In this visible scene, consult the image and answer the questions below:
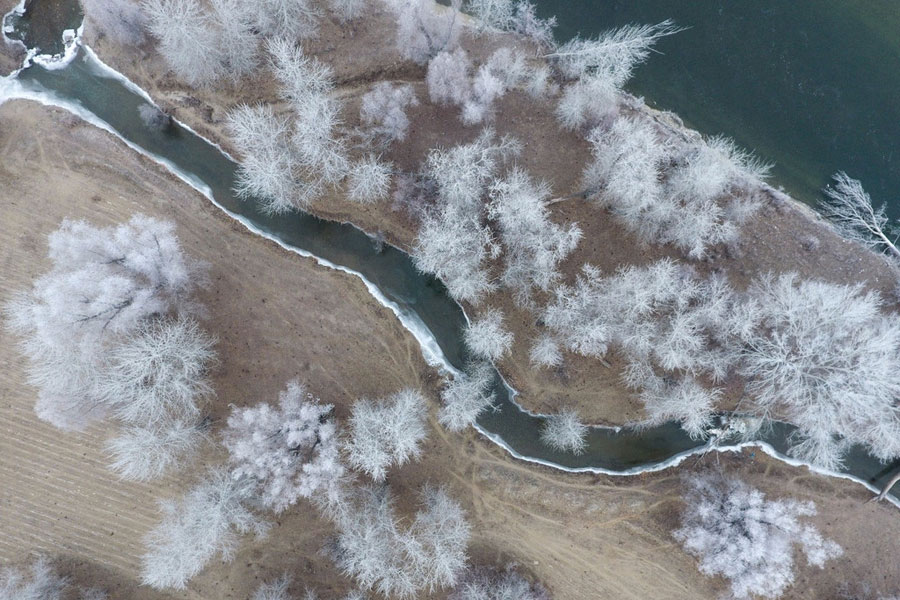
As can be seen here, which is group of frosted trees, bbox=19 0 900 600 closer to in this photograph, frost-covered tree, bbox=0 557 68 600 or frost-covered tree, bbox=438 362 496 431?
frost-covered tree, bbox=438 362 496 431

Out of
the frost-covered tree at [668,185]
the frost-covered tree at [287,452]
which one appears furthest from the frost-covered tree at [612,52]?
the frost-covered tree at [287,452]

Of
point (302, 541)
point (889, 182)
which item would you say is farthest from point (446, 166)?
point (889, 182)

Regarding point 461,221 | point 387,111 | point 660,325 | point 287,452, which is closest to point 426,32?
point 387,111

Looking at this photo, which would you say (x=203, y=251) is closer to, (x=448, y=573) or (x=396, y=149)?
(x=396, y=149)

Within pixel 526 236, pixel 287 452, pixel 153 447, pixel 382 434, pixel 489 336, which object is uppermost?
pixel 526 236

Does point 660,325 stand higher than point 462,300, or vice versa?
point 660,325

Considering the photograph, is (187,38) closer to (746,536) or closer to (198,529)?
(198,529)

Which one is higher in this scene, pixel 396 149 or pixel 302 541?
pixel 396 149

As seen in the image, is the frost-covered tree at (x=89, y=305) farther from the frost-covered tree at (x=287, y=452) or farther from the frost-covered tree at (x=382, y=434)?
the frost-covered tree at (x=382, y=434)
